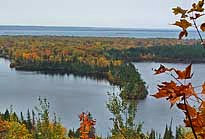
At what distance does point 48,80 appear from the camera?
36.2 m

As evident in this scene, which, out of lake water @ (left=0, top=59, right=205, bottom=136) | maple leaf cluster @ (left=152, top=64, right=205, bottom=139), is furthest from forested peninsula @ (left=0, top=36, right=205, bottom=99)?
maple leaf cluster @ (left=152, top=64, right=205, bottom=139)

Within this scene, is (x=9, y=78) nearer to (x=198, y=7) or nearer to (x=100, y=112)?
(x=100, y=112)

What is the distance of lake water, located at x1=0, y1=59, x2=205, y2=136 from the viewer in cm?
2067

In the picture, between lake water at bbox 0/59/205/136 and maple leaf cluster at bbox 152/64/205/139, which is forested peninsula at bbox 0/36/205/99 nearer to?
lake water at bbox 0/59/205/136

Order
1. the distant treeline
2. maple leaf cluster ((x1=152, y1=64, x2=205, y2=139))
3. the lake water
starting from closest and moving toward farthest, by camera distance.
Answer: maple leaf cluster ((x1=152, y1=64, x2=205, y2=139)) → the lake water → the distant treeline

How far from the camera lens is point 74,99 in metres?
26.3

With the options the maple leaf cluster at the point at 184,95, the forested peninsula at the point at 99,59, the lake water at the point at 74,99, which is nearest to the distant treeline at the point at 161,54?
the forested peninsula at the point at 99,59

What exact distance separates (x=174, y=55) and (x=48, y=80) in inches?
802

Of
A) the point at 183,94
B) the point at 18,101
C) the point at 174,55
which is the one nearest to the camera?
the point at 183,94

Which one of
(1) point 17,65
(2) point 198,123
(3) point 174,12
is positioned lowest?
(1) point 17,65

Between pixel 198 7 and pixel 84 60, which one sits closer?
pixel 198 7

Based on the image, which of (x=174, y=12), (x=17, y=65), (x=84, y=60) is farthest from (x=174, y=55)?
(x=174, y=12)

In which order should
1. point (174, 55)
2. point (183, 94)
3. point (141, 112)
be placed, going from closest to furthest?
point (183, 94) < point (141, 112) < point (174, 55)

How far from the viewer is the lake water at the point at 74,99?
2067cm
